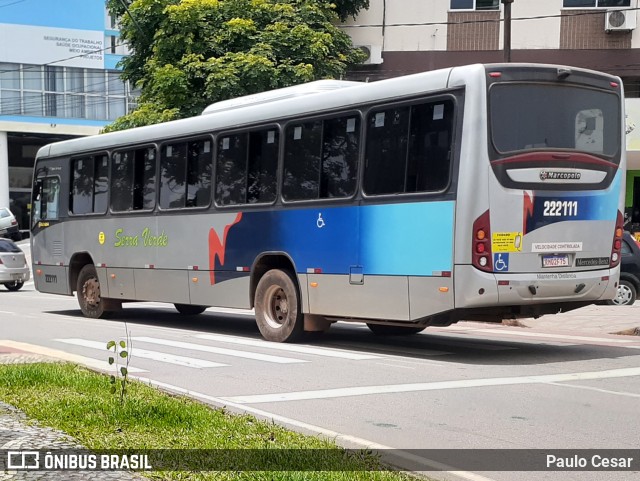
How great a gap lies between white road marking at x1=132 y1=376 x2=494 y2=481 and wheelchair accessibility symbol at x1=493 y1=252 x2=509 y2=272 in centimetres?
374

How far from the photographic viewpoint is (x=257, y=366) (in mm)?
11820

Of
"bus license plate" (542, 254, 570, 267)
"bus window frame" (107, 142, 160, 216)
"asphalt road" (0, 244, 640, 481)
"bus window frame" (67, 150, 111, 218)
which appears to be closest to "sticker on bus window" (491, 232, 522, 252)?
"bus license plate" (542, 254, 570, 267)

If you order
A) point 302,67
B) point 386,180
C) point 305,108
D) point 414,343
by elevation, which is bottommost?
point 414,343

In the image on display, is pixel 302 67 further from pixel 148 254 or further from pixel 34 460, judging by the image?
pixel 34 460

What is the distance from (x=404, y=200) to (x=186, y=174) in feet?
16.8

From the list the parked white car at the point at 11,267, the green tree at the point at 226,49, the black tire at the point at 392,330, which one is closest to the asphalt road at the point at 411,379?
the black tire at the point at 392,330

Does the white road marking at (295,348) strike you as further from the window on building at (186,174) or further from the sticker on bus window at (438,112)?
the sticker on bus window at (438,112)

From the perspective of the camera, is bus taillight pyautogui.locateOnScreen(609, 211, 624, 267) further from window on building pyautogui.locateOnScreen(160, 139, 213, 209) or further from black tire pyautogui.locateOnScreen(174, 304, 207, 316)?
black tire pyautogui.locateOnScreen(174, 304, 207, 316)

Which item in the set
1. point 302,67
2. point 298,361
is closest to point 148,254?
point 298,361

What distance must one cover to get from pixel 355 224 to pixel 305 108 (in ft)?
6.55

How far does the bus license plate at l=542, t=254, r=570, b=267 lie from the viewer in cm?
1189

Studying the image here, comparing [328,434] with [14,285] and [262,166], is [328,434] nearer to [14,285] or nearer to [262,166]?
[262,166]

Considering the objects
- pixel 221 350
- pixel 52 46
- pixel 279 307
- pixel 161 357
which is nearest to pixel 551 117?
pixel 279 307

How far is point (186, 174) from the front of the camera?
16.3 meters
